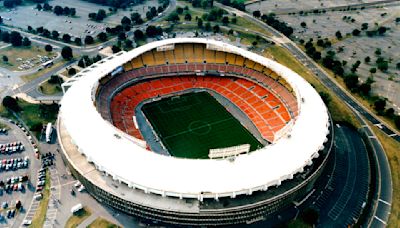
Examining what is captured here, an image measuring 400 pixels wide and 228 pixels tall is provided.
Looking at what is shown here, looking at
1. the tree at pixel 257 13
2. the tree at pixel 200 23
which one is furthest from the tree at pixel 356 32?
the tree at pixel 200 23

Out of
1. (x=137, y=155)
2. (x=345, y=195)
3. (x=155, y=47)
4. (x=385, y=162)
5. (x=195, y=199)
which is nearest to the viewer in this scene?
(x=195, y=199)

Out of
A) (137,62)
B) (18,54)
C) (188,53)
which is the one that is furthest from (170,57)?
(18,54)

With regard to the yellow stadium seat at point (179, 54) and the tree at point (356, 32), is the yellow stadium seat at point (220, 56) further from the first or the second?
the tree at point (356, 32)

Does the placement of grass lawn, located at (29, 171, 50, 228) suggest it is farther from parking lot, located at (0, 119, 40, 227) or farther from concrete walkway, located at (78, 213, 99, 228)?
concrete walkway, located at (78, 213, 99, 228)

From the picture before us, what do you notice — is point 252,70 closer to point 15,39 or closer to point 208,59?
point 208,59

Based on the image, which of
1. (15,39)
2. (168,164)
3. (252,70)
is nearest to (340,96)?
(252,70)

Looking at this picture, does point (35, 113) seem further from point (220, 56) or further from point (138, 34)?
point (138, 34)
